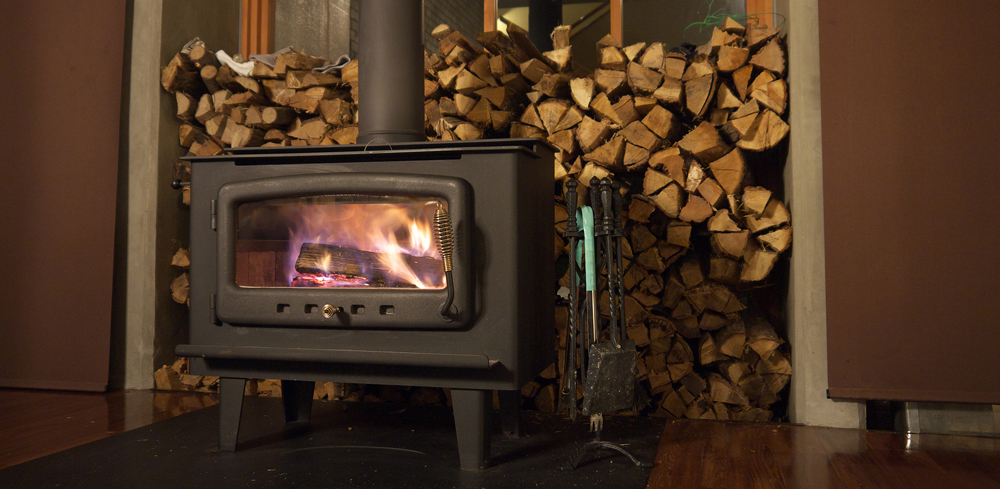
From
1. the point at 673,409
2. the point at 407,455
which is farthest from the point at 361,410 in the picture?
the point at 673,409

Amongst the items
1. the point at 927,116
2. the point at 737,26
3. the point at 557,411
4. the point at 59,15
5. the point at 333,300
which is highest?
the point at 59,15

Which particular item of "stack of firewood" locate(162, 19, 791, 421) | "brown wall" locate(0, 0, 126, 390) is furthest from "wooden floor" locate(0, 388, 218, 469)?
"stack of firewood" locate(162, 19, 791, 421)

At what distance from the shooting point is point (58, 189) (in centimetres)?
234

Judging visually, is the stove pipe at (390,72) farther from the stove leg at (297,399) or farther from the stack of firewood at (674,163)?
the stove leg at (297,399)

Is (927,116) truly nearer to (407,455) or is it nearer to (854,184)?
(854,184)

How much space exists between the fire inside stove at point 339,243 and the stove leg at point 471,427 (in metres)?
0.26

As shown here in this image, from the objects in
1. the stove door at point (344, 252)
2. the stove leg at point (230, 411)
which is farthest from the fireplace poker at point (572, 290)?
the stove leg at point (230, 411)

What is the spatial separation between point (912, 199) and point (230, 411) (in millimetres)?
1817

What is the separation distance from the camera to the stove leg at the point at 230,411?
1591mm

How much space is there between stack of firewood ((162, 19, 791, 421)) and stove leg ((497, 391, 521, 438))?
1.23 ft

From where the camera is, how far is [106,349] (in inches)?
89.6

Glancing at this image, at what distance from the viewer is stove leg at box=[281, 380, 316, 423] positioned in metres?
1.86

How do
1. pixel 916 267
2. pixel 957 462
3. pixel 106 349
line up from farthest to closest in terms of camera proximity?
pixel 106 349, pixel 916 267, pixel 957 462

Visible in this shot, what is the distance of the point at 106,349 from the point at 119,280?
249 mm
